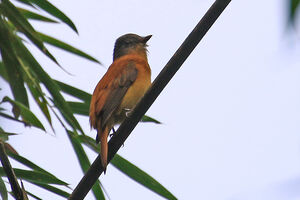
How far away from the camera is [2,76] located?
347cm

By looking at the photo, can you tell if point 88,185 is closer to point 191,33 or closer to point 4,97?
point 4,97

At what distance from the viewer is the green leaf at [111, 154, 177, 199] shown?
2879mm

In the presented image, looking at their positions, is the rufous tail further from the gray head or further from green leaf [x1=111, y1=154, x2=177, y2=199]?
the gray head

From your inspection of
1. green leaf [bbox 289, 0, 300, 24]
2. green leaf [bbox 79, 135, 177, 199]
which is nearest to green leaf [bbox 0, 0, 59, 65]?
green leaf [bbox 79, 135, 177, 199]

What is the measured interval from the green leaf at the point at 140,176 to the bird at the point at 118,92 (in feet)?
0.63

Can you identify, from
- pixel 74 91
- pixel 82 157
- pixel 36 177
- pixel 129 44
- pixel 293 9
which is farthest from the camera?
pixel 129 44

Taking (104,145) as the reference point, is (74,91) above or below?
above

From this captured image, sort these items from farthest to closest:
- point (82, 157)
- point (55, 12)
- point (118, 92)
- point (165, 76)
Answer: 1. point (118, 92)
2. point (82, 157)
3. point (55, 12)
4. point (165, 76)

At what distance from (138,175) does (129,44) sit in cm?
294

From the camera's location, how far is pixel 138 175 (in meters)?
3.06

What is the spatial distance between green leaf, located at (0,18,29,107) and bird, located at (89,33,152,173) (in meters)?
0.68

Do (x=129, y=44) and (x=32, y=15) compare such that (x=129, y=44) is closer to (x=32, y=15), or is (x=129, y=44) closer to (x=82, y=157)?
(x=32, y=15)

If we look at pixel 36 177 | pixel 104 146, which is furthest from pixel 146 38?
pixel 36 177

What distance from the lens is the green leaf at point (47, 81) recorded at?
2709mm
